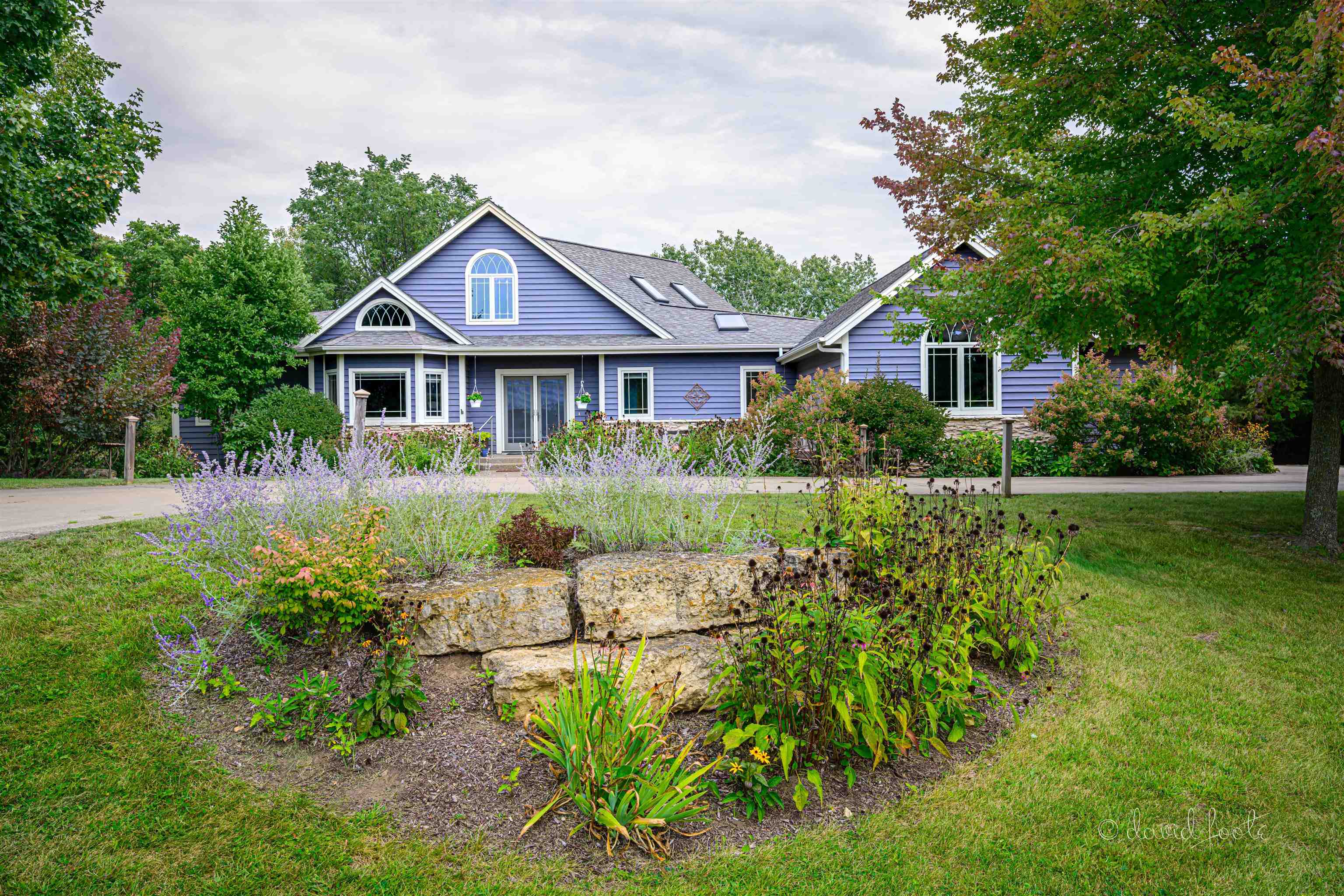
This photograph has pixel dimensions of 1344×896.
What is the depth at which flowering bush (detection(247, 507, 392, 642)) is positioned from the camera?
3.44 m

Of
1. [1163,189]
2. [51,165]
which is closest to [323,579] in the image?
[1163,189]

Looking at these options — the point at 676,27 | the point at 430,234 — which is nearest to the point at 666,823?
the point at 676,27

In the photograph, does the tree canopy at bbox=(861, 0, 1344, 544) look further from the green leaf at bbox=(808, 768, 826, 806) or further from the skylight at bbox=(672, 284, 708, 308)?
the skylight at bbox=(672, 284, 708, 308)

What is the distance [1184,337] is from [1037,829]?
246 inches

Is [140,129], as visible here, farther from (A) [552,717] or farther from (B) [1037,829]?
(B) [1037,829]

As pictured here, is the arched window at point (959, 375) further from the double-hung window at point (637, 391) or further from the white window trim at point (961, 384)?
the double-hung window at point (637, 391)

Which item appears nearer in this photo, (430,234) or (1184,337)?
(1184,337)

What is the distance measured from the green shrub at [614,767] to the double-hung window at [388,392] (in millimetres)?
15683

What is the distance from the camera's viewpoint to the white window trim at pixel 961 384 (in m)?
16.6

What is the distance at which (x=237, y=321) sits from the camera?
56.4 ft

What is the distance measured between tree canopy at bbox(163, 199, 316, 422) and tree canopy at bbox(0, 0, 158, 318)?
5.86 metres

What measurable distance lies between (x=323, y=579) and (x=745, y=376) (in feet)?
53.7

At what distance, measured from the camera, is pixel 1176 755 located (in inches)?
142

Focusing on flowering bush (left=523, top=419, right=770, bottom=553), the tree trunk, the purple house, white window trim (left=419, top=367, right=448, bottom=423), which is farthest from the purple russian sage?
the purple house
